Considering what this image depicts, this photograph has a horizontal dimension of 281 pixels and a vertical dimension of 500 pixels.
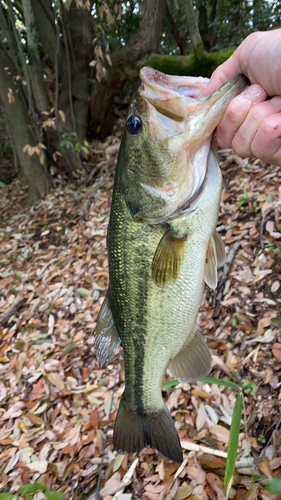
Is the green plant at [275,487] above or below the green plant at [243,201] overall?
below

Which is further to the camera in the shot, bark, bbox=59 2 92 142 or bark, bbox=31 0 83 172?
bark, bbox=59 2 92 142

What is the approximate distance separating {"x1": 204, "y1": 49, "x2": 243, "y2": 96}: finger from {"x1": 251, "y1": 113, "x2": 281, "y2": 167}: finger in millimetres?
314

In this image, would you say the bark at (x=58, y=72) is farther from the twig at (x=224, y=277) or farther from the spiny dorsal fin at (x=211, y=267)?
the spiny dorsal fin at (x=211, y=267)

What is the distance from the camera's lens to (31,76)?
20.2ft

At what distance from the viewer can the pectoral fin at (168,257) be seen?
1.35 meters

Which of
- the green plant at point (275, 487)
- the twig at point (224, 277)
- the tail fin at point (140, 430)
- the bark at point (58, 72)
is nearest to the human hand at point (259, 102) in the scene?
the tail fin at point (140, 430)

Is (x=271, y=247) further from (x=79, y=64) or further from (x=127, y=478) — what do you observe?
(x=79, y=64)

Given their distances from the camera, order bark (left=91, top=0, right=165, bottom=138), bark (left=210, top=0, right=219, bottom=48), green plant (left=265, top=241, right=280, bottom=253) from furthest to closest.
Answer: bark (left=210, top=0, right=219, bottom=48) → bark (left=91, top=0, right=165, bottom=138) → green plant (left=265, top=241, right=280, bottom=253)

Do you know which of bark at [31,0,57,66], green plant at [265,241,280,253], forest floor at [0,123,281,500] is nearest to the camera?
forest floor at [0,123,281,500]

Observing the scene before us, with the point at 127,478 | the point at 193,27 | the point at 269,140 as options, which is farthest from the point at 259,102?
the point at 193,27

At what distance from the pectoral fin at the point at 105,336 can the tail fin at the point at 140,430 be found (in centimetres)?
30

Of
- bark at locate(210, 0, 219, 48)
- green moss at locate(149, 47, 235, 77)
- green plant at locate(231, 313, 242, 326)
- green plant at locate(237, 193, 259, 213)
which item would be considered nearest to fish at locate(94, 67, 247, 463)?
green plant at locate(231, 313, 242, 326)

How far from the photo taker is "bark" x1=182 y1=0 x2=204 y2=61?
466cm

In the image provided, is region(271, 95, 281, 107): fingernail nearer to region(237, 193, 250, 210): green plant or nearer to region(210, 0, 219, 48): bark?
region(237, 193, 250, 210): green plant
